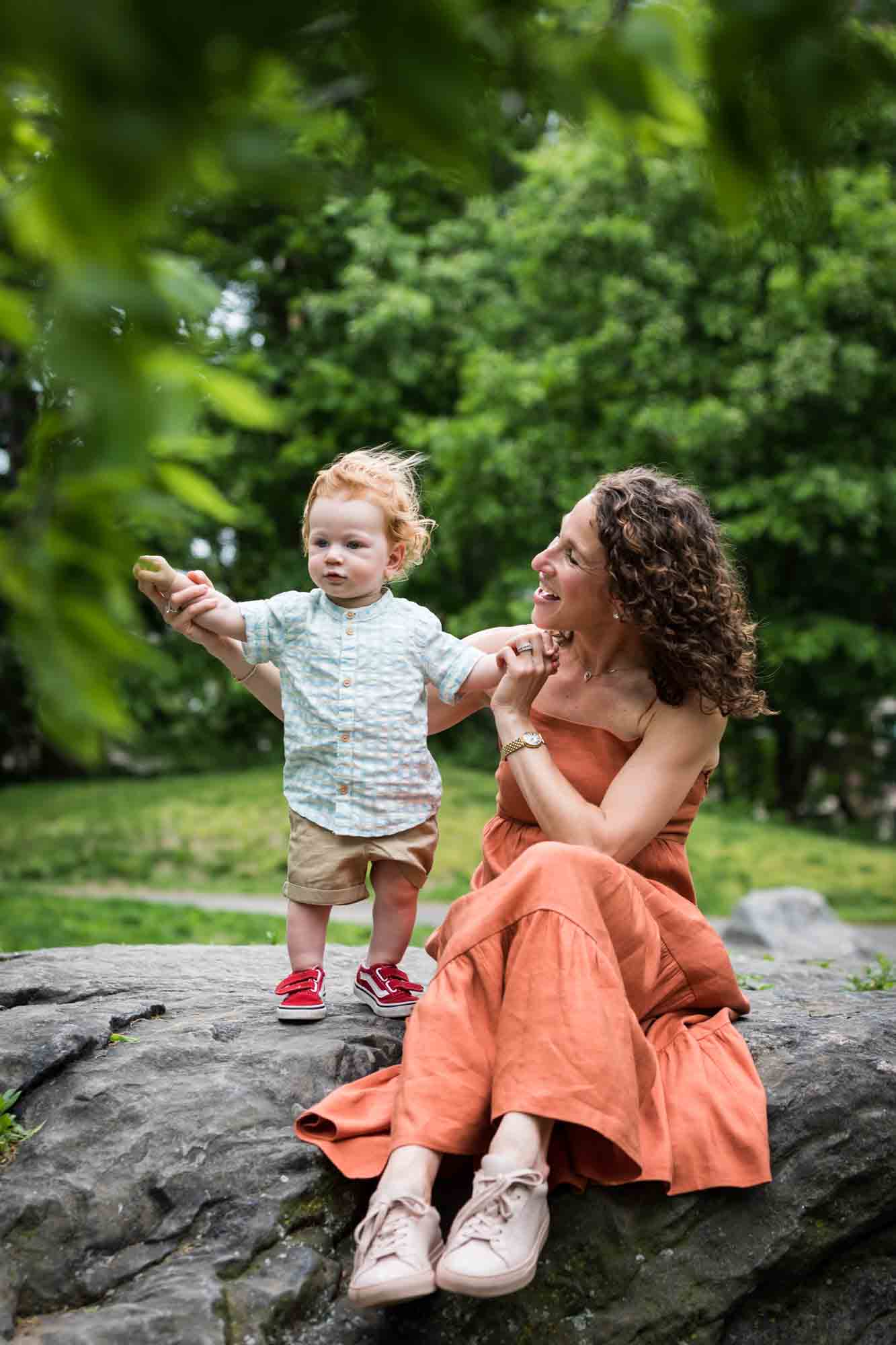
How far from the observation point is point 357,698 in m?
3.21

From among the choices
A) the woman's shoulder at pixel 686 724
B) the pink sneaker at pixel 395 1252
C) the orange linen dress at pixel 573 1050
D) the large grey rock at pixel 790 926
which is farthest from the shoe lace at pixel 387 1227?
the large grey rock at pixel 790 926

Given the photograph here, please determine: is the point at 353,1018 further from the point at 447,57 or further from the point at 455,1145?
the point at 447,57

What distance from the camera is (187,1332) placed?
2336 mm

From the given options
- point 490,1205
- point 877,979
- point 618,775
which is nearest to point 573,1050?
point 490,1205

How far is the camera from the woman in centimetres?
248

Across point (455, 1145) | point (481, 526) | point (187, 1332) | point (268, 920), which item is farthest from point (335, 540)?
point (481, 526)

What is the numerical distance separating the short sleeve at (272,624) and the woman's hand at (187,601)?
10 cm

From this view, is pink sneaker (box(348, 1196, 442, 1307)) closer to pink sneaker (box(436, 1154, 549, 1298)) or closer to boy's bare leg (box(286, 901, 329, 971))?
pink sneaker (box(436, 1154, 549, 1298))

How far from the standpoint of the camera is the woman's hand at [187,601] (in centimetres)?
317

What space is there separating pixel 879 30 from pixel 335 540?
2213 millimetres

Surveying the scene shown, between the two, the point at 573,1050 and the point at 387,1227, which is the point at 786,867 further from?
the point at 387,1227

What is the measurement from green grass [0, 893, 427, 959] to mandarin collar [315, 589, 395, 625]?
5021 millimetres

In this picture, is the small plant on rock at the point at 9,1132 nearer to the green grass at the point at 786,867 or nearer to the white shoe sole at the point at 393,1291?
the white shoe sole at the point at 393,1291

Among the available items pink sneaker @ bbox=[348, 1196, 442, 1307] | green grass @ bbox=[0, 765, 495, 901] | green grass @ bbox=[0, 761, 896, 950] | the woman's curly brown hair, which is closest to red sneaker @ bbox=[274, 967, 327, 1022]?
pink sneaker @ bbox=[348, 1196, 442, 1307]
